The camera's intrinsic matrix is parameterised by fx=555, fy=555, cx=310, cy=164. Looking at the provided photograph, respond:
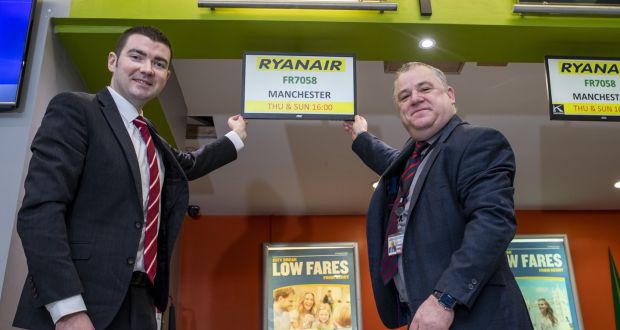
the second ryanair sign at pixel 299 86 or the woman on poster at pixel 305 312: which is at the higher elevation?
the second ryanair sign at pixel 299 86

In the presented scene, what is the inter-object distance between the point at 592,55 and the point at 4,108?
321 centimetres

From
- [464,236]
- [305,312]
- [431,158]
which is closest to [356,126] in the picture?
[431,158]

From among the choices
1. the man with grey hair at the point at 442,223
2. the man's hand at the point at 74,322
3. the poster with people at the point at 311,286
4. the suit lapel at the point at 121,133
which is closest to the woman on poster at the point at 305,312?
the poster with people at the point at 311,286

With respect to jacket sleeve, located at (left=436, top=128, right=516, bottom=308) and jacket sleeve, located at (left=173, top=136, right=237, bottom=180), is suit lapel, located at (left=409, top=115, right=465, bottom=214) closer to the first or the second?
jacket sleeve, located at (left=436, top=128, right=516, bottom=308)

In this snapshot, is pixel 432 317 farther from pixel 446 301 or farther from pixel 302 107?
pixel 302 107

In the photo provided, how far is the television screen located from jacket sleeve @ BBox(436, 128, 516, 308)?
6.73ft

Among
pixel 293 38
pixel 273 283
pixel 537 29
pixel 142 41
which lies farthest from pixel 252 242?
pixel 142 41

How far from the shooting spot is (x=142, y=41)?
199cm

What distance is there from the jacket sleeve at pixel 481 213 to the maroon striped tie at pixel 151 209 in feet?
2.88

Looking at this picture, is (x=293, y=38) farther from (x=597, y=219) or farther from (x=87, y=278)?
(x=597, y=219)

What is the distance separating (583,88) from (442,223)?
1.91 m

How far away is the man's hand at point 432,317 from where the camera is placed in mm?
1623

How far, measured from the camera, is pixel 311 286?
6578 mm

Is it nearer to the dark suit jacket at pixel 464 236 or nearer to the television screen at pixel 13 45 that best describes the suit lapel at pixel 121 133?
the dark suit jacket at pixel 464 236
